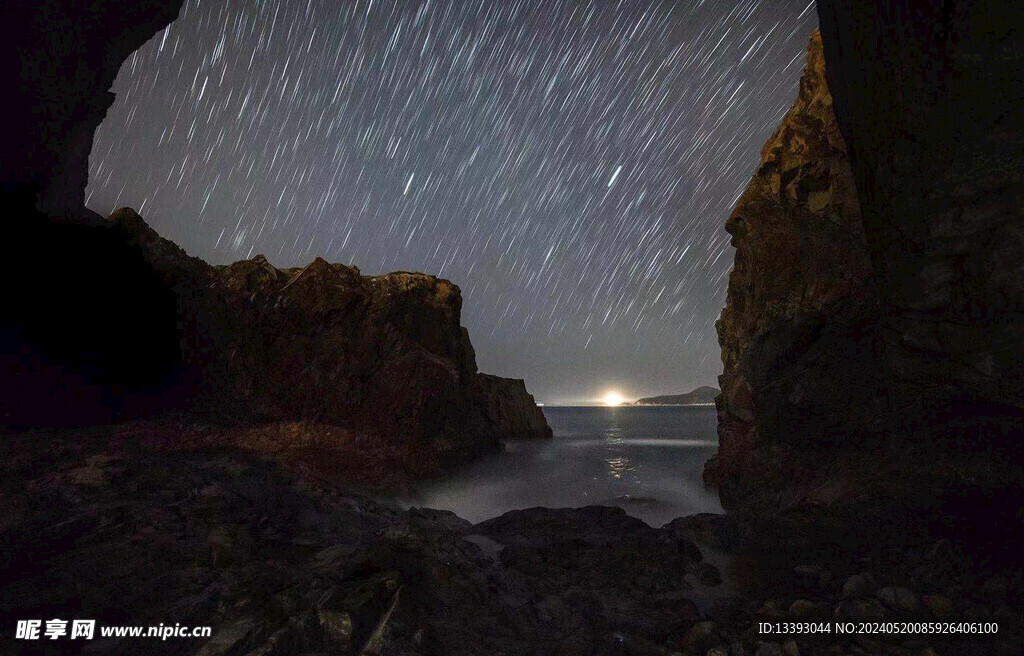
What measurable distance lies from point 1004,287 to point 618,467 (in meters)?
31.3

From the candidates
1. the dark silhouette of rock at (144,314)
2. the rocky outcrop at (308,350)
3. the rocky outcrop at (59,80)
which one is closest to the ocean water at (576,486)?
the dark silhouette of rock at (144,314)

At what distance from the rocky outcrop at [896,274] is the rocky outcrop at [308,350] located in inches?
829

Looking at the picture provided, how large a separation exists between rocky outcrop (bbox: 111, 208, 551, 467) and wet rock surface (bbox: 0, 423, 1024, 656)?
473 inches

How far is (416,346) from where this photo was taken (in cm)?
3092

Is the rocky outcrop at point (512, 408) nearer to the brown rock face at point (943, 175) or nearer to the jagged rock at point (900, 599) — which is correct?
the jagged rock at point (900, 599)

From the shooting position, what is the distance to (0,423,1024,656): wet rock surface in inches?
248

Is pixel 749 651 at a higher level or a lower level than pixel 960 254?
lower

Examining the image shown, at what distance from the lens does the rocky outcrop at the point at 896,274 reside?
626 cm

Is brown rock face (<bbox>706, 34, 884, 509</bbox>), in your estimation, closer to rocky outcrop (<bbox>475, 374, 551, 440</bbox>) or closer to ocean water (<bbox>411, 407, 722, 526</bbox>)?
ocean water (<bbox>411, 407, 722, 526</bbox>)

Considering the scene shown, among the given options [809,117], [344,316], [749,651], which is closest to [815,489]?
[749,651]

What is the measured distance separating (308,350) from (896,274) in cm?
2816

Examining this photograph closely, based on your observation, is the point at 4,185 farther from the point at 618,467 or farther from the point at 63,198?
the point at 618,467

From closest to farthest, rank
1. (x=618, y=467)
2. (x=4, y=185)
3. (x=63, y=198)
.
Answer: (x=4, y=185), (x=63, y=198), (x=618, y=467)

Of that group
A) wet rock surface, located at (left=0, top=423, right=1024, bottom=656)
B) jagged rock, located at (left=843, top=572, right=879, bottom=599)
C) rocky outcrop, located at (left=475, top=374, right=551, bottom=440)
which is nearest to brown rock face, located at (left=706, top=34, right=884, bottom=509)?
wet rock surface, located at (left=0, top=423, right=1024, bottom=656)
